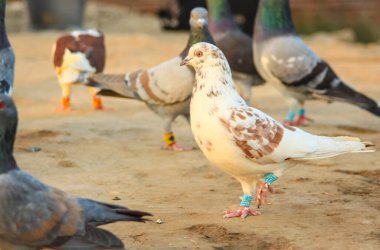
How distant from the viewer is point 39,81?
1219 centimetres

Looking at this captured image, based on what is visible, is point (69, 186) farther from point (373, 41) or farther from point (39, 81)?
point (373, 41)

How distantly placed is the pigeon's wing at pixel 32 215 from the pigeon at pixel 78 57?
209 inches

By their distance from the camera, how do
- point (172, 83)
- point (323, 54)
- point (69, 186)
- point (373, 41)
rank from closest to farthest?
1. point (69, 186)
2. point (172, 83)
3. point (323, 54)
4. point (373, 41)

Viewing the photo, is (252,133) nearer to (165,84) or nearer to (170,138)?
(165,84)

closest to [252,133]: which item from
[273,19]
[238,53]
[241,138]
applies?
[241,138]

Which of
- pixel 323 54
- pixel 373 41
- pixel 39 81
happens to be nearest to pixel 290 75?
pixel 39 81

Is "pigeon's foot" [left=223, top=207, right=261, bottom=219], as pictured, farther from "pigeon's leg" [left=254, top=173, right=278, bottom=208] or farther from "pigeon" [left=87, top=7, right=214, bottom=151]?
"pigeon" [left=87, top=7, right=214, bottom=151]

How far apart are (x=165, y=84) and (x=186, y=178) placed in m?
1.05

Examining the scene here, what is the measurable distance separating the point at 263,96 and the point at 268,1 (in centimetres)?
211

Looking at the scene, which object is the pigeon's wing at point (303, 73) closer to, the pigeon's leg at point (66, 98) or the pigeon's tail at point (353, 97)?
the pigeon's tail at point (353, 97)

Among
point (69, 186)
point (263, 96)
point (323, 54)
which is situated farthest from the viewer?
point (323, 54)

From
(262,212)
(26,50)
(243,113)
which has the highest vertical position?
(243,113)

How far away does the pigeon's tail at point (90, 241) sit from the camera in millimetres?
4223

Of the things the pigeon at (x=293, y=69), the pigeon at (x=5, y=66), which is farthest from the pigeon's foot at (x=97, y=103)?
the pigeon at (x=5, y=66)
